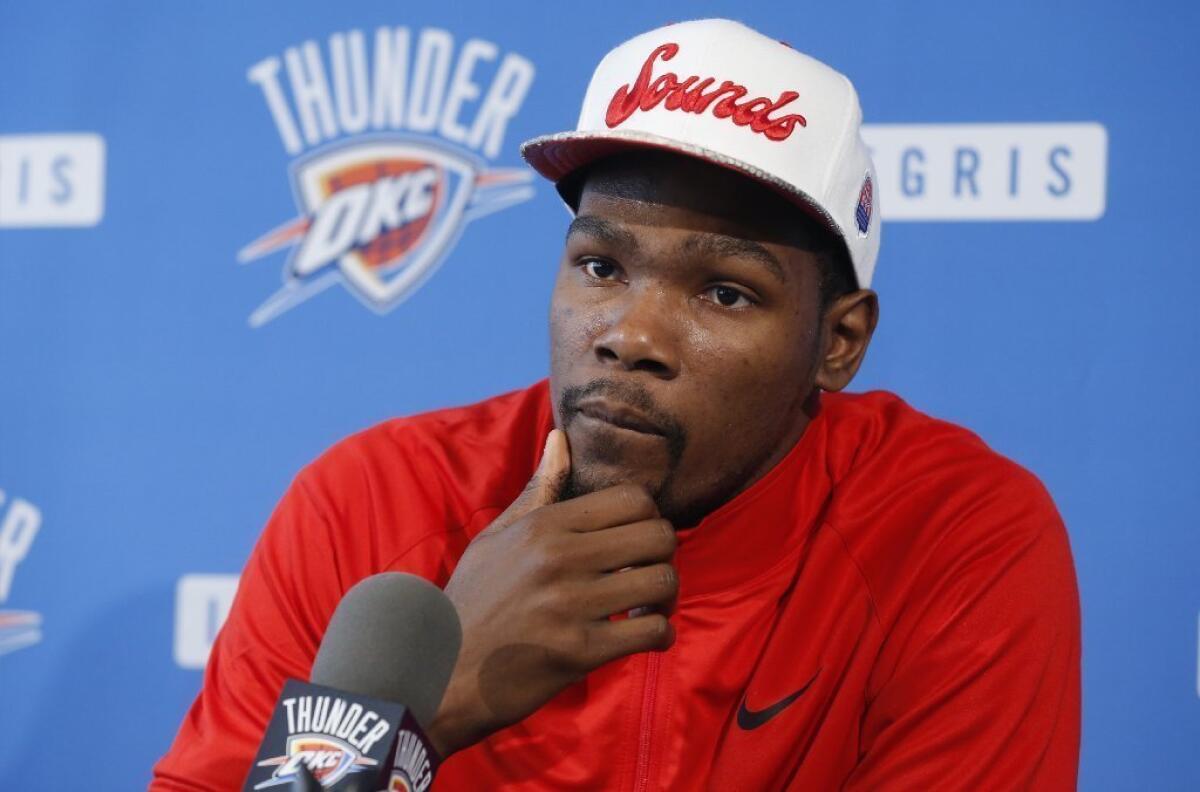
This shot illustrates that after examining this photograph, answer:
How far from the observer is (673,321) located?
1109 millimetres

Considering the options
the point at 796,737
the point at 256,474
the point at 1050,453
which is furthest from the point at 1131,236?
the point at 256,474

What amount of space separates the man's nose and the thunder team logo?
2.25ft

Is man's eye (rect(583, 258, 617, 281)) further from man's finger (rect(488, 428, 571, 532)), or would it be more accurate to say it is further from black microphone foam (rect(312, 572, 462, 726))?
black microphone foam (rect(312, 572, 462, 726))

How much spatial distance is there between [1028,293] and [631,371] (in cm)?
76

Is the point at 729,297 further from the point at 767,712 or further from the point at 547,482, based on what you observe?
the point at 767,712

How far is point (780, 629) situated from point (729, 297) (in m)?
0.29

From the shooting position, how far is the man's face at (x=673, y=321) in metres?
1.10

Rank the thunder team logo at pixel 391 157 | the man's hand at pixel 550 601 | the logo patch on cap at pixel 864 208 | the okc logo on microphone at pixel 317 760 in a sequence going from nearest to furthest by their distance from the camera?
the okc logo on microphone at pixel 317 760 < the man's hand at pixel 550 601 < the logo patch on cap at pixel 864 208 < the thunder team logo at pixel 391 157

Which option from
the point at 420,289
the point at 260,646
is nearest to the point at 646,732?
the point at 260,646

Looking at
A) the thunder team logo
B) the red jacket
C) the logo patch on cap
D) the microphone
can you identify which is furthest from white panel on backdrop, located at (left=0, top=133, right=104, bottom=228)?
the microphone

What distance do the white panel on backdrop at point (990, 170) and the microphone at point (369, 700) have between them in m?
1.07

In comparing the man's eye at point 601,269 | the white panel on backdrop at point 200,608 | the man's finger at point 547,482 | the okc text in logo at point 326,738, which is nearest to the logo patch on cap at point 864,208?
the man's eye at point 601,269

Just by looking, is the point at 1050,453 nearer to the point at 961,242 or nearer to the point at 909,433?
the point at 961,242

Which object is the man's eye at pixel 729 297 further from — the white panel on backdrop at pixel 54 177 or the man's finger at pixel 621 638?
the white panel on backdrop at pixel 54 177
